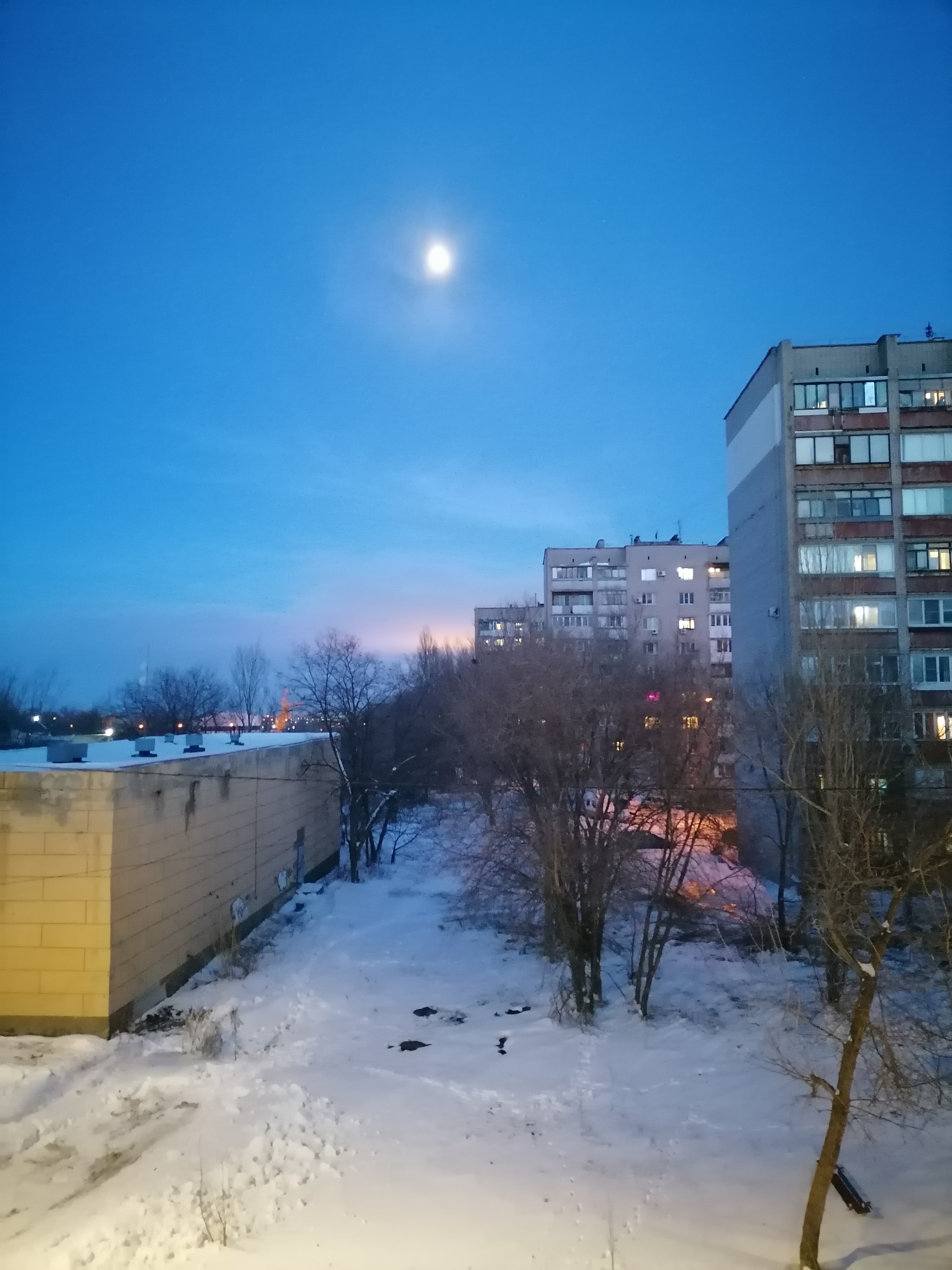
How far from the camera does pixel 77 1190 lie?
7.98m

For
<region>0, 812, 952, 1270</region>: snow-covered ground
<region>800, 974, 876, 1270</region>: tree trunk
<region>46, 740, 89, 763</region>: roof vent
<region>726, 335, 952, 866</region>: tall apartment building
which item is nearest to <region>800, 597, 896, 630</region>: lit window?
<region>726, 335, 952, 866</region>: tall apartment building

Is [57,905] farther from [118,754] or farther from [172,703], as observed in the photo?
[172,703]

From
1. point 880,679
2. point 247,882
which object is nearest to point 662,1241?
point 247,882

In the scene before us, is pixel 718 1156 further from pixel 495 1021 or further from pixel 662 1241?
pixel 495 1021

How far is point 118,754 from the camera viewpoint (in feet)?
52.9

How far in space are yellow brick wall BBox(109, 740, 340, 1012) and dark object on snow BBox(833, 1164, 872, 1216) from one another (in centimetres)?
1013

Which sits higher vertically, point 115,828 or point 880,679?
point 880,679

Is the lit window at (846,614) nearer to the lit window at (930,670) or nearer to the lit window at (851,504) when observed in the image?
the lit window at (930,670)

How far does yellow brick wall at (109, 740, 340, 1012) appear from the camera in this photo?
504 inches

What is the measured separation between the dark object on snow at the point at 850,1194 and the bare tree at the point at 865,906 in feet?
1.23

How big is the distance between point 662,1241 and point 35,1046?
9313 mm

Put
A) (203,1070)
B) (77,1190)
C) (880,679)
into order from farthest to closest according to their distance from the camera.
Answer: (880,679)
(203,1070)
(77,1190)

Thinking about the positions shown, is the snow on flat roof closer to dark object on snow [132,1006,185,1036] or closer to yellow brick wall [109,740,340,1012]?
yellow brick wall [109,740,340,1012]

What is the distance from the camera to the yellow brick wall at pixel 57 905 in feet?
39.9
